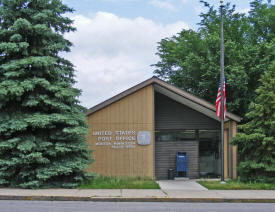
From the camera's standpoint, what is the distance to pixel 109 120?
1738cm

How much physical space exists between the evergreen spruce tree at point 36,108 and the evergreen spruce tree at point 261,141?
6929 millimetres

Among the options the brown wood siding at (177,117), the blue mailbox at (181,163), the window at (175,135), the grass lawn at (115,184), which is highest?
the brown wood siding at (177,117)

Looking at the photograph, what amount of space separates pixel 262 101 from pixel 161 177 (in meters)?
6.43

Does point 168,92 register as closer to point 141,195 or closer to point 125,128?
point 125,128

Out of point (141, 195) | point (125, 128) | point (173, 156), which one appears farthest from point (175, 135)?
point (141, 195)

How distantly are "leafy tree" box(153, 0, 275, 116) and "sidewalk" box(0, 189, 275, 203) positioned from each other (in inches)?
397

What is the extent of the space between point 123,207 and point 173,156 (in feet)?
28.1

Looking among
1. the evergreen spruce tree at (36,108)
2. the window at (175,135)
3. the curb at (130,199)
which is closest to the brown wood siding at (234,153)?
the window at (175,135)

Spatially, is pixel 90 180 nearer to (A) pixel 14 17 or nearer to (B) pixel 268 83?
(A) pixel 14 17

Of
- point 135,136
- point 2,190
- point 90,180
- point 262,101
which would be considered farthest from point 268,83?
point 2,190

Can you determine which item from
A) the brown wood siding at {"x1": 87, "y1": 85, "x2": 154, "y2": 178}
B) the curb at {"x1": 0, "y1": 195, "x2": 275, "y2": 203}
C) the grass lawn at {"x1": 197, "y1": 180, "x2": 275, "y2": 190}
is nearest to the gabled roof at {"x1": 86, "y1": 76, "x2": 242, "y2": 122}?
the brown wood siding at {"x1": 87, "y1": 85, "x2": 154, "y2": 178}

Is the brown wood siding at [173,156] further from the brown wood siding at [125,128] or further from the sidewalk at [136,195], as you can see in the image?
the sidewalk at [136,195]

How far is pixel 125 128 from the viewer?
17297 millimetres

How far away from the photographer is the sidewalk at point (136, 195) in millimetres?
11672
